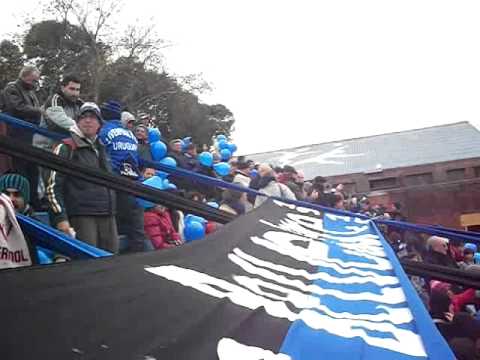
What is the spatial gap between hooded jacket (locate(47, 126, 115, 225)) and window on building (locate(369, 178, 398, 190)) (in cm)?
2104

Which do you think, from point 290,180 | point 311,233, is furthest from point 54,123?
point 290,180

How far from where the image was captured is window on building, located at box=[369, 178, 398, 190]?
23.5 meters

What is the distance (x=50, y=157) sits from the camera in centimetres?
244

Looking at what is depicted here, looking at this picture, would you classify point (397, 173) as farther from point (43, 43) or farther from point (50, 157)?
point (50, 157)

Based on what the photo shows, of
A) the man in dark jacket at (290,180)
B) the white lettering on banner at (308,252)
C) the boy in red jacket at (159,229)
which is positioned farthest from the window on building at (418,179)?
the white lettering on banner at (308,252)

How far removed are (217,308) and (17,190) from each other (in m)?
2.19

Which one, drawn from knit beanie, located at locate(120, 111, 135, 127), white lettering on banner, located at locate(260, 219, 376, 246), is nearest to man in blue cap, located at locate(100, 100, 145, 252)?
knit beanie, located at locate(120, 111, 135, 127)

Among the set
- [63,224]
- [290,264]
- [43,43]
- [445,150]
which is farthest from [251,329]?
[445,150]

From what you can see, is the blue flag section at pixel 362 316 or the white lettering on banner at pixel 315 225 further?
the white lettering on banner at pixel 315 225

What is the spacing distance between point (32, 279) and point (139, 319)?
249 millimetres

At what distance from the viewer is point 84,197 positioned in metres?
3.31

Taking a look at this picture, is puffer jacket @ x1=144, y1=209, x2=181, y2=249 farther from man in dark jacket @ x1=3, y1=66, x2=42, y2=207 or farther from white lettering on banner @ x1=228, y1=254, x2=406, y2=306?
white lettering on banner @ x1=228, y1=254, x2=406, y2=306

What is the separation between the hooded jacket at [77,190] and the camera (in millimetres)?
3145

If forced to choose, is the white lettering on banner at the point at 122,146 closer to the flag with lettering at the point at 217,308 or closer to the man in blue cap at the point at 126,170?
the man in blue cap at the point at 126,170
